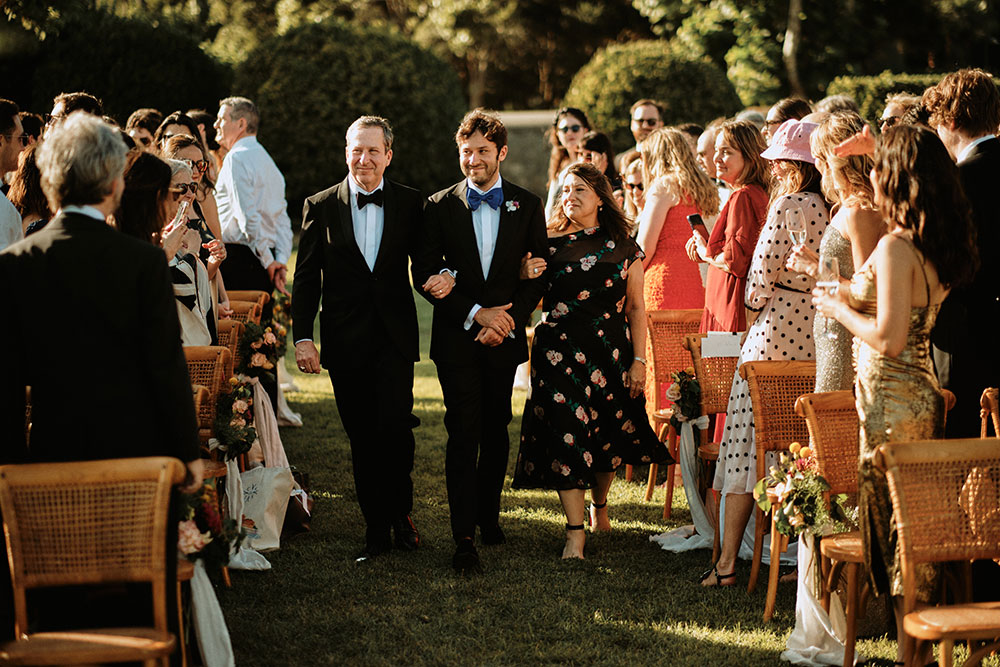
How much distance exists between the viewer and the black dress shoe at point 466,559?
571 centimetres

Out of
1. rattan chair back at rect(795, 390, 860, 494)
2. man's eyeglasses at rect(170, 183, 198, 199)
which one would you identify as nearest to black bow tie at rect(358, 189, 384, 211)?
man's eyeglasses at rect(170, 183, 198, 199)

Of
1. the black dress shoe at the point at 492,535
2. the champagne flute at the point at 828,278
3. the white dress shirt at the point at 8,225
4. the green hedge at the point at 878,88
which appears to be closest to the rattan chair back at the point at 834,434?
the champagne flute at the point at 828,278

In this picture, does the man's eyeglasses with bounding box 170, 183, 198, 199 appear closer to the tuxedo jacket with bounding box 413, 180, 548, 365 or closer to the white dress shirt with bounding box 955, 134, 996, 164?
the tuxedo jacket with bounding box 413, 180, 548, 365

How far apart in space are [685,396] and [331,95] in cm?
1520

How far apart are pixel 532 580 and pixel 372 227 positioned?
195 centimetres

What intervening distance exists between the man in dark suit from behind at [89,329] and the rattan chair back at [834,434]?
2.36 m

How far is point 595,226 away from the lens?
19.7 feet

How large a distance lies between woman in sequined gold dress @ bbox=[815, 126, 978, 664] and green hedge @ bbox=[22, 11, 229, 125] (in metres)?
16.7

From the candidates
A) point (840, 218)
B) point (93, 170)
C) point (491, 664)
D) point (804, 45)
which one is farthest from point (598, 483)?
point (804, 45)

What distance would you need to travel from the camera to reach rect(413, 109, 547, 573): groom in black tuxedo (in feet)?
18.9

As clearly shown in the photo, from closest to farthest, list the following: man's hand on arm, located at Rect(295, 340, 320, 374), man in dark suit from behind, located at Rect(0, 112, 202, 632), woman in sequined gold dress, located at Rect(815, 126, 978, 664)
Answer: man in dark suit from behind, located at Rect(0, 112, 202, 632) < woman in sequined gold dress, located at Rect(815, 126, 978, 664) < man's hand on arm, located at Rect(295, 340, 320, 374)

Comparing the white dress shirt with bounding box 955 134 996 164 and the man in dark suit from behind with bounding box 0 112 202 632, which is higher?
the white dress shirt with bounding box 955 134 996 164

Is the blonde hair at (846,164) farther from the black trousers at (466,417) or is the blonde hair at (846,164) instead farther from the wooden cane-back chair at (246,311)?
the wooden cane-back chair at (246,311)

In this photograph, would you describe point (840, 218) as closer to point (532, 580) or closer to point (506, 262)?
point (506, 262)
